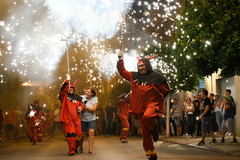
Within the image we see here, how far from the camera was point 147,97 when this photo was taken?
35.9 feet

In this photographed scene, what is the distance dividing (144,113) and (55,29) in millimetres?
30319

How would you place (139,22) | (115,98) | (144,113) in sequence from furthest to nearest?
(115,98)
(139,22)
(144,113)

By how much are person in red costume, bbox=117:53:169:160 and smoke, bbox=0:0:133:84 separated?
23477mm

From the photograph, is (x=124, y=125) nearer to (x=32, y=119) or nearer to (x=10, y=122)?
(x=32, y=119)

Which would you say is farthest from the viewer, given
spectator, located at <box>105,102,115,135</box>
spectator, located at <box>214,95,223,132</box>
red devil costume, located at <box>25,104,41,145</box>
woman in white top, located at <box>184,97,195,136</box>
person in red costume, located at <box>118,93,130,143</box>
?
spectator, located at <box>105,102,115,135</box>

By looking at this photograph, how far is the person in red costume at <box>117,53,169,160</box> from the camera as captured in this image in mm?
10742

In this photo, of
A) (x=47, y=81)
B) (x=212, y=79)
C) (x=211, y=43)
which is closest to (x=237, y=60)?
(x=211, y=43)

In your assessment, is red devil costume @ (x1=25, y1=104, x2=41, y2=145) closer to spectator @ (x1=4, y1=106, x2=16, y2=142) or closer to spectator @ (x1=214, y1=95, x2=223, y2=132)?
spectator @ (x1=4, y1=106, x2=16, y2=142)

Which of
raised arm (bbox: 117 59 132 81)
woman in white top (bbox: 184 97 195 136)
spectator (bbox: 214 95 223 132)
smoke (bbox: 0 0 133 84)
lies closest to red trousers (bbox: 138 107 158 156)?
→ raised arm (bbox: 117 59 132 81)

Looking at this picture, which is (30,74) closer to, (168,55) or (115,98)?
(115,98)

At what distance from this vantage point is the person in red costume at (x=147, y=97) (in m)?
10.7

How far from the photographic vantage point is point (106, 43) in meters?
42.5

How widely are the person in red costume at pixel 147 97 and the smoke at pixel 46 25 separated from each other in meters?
23.5

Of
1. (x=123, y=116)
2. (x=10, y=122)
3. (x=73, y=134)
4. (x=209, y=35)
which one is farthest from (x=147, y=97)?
(x=10, y=122)
